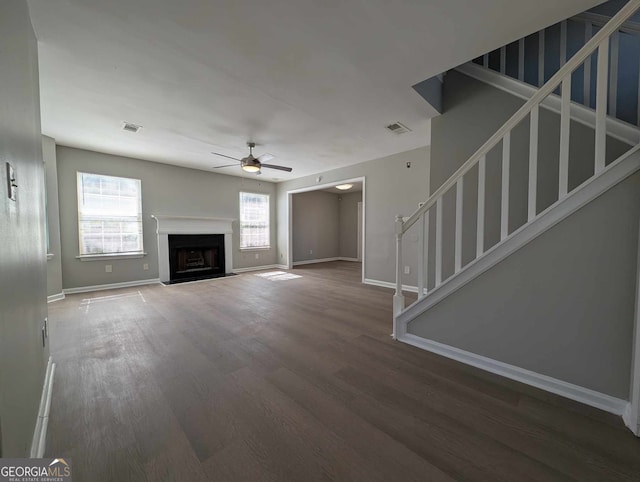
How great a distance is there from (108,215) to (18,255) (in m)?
4.44

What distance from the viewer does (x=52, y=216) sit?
392 centimetres

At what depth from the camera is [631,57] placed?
2350mm

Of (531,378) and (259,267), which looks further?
(259,267)

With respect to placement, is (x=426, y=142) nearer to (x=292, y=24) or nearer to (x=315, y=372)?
(x=292, y=24)

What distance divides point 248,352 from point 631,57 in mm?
4607

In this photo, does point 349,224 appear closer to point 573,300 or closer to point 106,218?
point 106,218

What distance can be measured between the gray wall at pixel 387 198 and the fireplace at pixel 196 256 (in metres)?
3.61

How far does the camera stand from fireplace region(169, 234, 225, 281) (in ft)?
18.0

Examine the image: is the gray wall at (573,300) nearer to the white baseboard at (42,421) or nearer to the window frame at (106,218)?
the white baseboard at (42,421)

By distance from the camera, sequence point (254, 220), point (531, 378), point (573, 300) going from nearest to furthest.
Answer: point (573, 300) < point (531, 378) < point (254, 220)

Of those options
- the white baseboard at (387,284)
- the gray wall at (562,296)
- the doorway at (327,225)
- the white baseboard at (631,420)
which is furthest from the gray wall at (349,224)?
the white baseboard at (631,420)

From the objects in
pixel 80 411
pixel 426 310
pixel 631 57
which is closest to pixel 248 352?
pixel 80 411

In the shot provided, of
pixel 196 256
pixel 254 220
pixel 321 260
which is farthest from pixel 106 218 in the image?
pixel 321 260

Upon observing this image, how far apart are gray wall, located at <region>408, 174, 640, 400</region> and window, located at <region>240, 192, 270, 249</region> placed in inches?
229
